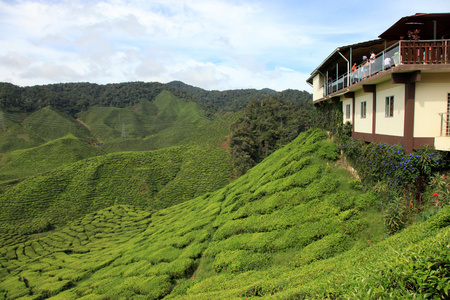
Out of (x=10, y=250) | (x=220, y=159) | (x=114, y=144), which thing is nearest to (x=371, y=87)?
(x=10, y=250)

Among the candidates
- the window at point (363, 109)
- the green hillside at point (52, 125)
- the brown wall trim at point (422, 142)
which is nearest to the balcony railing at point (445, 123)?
the brown wall trim at point (422, 142)

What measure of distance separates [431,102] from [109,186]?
48281mm

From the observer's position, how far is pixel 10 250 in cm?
3092

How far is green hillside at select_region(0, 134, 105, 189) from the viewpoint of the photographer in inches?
2122

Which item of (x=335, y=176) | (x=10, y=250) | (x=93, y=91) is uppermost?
(x=93, y=91)

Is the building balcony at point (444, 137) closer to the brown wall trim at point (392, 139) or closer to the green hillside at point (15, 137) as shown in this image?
the brown wall trim at point (392, 139)

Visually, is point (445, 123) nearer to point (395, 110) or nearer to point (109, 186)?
point (395, 110)

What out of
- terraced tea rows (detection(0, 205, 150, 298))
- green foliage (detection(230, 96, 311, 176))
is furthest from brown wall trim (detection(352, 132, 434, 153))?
green foliage (detection(230, 96, 311, 176))

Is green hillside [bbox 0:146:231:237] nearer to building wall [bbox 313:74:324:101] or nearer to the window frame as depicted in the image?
building wall [bbox 313:74:324:101]

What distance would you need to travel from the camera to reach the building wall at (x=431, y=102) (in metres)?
10.2

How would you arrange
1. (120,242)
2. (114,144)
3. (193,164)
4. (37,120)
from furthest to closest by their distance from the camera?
(37,120), (114,144), (193,164), (120,242)

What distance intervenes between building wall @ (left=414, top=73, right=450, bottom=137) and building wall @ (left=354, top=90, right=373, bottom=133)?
3833 millimetres

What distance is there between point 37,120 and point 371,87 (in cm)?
10346

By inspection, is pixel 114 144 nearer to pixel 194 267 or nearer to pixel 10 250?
pixel 10 250
